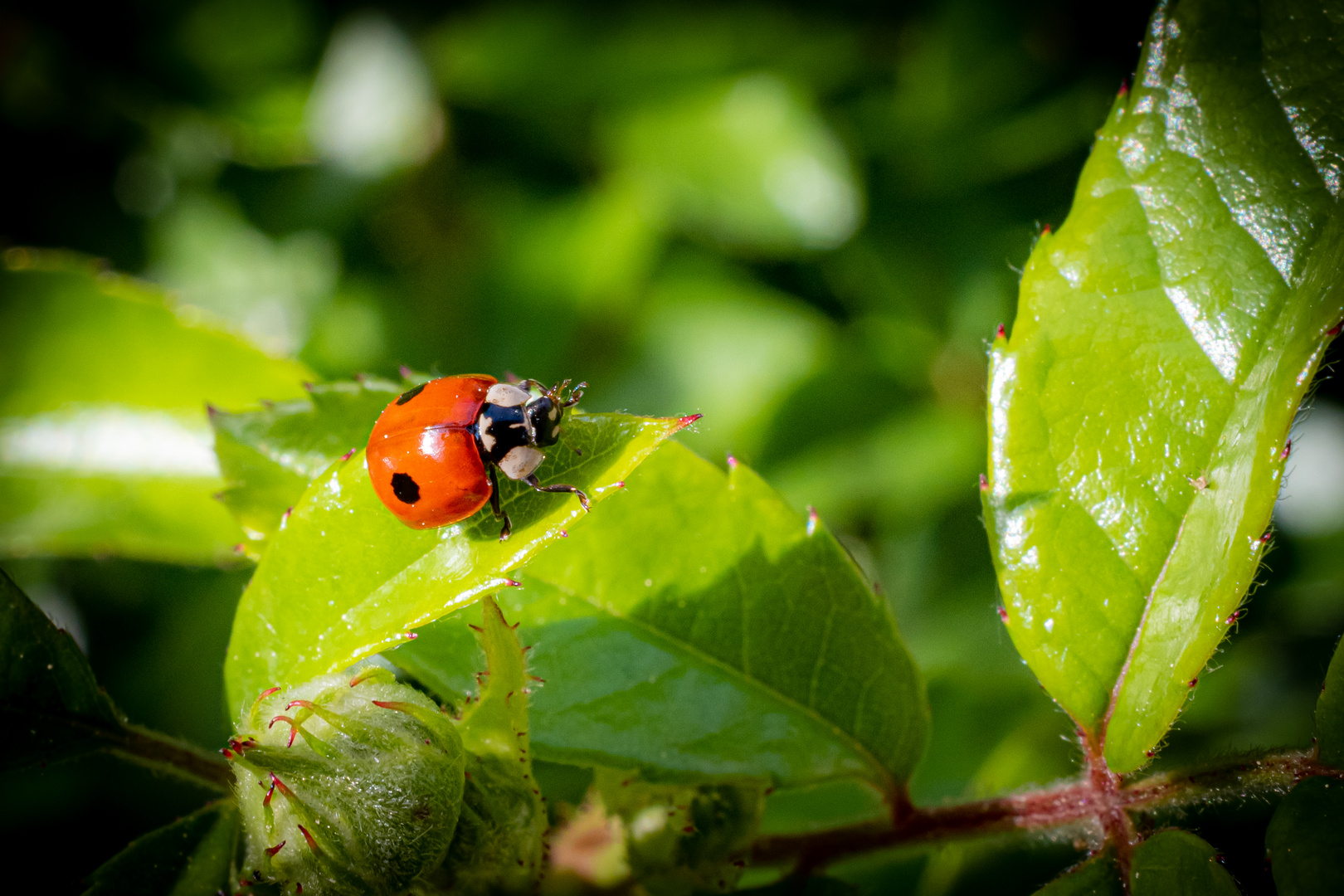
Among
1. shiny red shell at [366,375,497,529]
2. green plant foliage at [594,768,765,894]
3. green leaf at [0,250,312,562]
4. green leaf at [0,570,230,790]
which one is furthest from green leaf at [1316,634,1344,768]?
green leaf at [0,250,312,562]

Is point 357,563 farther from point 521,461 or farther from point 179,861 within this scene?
point 179,861

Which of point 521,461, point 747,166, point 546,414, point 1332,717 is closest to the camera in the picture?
point 1332,717

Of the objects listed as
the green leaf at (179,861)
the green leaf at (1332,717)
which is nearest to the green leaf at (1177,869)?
the green leaf at (1332,717)

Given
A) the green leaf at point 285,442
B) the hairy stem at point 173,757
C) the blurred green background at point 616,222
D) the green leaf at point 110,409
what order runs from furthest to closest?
the blurred green background at point 616,222 < the green leaf at point 110,409 < the green leaf at point 285,442 < the hairy stem at point 173,757

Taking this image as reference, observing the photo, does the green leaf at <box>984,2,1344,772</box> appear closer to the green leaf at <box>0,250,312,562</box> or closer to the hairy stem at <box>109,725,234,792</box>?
the hairy stem at <box>109,725,234,792</box>

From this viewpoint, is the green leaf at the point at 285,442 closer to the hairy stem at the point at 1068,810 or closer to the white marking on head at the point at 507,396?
the white marking on head at the point at 507,396

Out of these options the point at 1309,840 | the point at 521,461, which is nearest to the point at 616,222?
the point at 521,461
